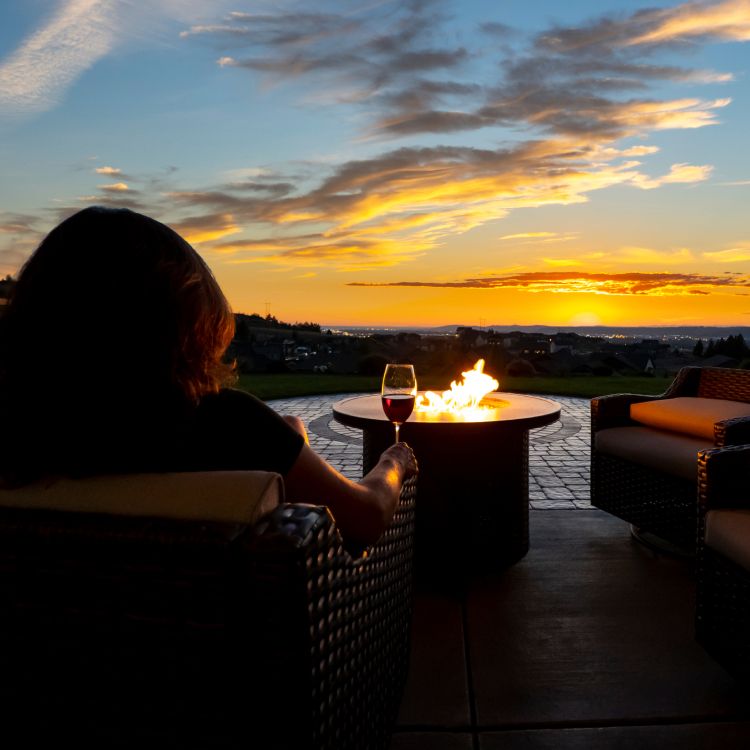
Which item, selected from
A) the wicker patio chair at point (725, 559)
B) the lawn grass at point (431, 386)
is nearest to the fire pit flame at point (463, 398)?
the wicker patio chair at point (725, 559)

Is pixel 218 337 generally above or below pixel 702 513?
above

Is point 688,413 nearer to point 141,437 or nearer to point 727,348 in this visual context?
point 141,437

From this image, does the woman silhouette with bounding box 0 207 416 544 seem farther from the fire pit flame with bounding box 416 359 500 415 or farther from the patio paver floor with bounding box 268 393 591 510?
the patio paver floor with bounding box 268 393 591 510

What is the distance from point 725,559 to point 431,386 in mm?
8348

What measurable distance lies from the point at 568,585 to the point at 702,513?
33.4 inches

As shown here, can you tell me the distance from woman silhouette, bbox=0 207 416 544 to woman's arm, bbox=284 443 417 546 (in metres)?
0.05

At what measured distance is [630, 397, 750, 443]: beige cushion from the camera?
3051 millimetres

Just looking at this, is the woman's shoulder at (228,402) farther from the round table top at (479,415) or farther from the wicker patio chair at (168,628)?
the round table top at (479,415)

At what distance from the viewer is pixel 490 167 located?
8.99 meters

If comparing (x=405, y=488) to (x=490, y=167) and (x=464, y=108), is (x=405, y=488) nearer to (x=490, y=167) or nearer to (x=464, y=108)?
(x=464, y=108)

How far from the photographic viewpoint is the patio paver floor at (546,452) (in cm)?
423

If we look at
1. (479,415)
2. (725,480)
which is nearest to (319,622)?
(725,480)

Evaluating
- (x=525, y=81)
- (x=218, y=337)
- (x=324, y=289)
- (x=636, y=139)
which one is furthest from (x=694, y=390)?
(x=324, y=289)

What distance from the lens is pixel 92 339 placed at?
1071 millimetres
